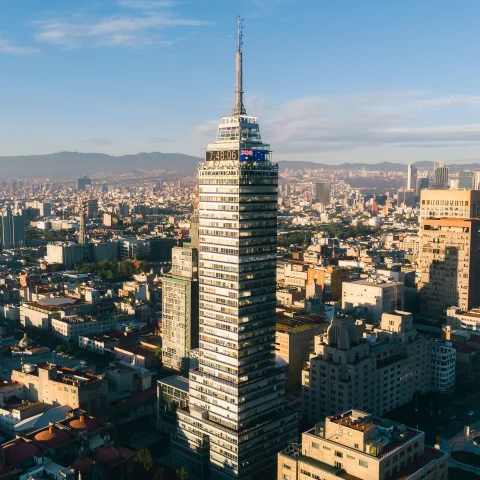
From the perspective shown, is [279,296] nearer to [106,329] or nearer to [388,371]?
[106,329]

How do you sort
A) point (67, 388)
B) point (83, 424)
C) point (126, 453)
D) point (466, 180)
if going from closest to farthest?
point (126, 453) < point (83, 424) < point (67, 388) < point (466, 180)

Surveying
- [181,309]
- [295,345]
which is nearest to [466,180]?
[295,345]

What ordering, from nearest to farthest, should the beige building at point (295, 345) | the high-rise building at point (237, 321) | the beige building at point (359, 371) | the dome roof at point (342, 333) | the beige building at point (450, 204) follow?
the high-rise building at point (237, 321), the beige building at point (359, 371), the dome roof at point (342, 333), the beige building at point (295, 345), the beige building at point (450, 204)

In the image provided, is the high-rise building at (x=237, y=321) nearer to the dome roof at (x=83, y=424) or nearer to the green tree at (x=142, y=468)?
the green tree at (x=142, y=468)

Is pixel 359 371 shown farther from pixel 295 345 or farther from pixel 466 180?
pixel 466 180

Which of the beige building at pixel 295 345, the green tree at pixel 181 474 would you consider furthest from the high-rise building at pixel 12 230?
the green tree at pixel 181 474

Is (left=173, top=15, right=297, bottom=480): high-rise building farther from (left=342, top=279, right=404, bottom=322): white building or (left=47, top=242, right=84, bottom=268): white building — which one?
(left=47, top=242, right=84, bottom=268): white building
